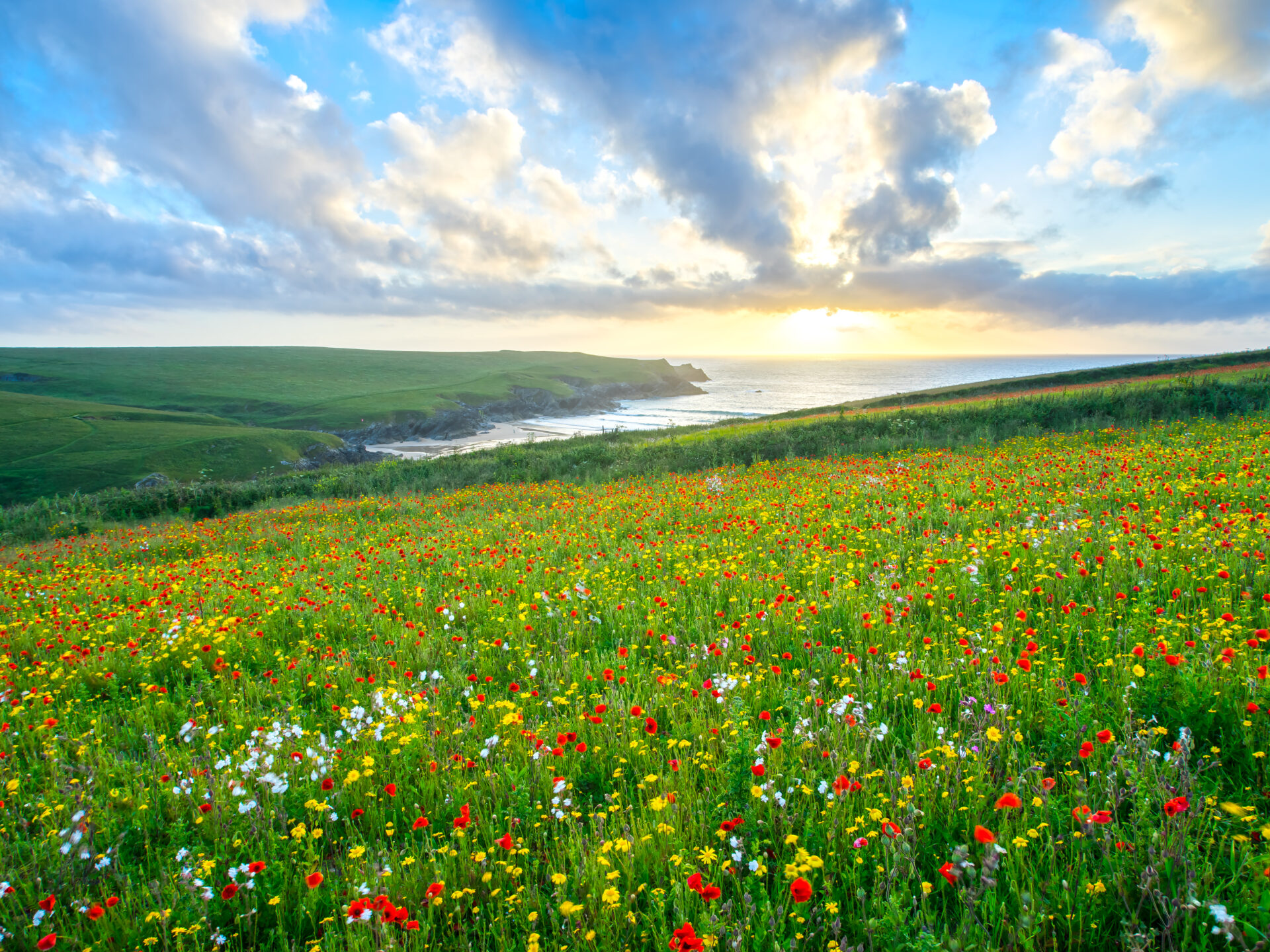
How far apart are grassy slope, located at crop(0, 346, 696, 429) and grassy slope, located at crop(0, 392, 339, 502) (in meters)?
19.9

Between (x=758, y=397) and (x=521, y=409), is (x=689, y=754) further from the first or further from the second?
(x=758, y=397)

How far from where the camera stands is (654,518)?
33.4 ft

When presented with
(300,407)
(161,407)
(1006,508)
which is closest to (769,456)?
(1006,508)

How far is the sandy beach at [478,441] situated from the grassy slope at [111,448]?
828 cm

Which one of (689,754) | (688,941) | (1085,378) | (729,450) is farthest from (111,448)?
(1085,378)

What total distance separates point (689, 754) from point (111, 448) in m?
82.7

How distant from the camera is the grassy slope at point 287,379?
99.3 meters

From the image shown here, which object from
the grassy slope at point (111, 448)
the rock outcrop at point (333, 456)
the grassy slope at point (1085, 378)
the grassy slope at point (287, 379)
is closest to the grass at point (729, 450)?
the grassy slope at point (1085, 378)

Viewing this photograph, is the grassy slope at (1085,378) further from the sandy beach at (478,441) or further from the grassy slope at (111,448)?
the grassy slope at (111,448)

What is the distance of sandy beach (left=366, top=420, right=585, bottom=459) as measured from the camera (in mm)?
69875

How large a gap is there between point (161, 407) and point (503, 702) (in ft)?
416

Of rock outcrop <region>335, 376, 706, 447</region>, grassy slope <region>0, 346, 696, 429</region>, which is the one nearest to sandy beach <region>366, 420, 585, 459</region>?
rock outcrop <region>335, 376, 706, 447</region>

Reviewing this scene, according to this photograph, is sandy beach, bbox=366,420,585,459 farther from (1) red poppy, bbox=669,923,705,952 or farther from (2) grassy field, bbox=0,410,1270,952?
(1) red poppy, bbox=669,923,705,952

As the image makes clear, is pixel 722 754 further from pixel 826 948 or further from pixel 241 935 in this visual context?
pixel 241 935
